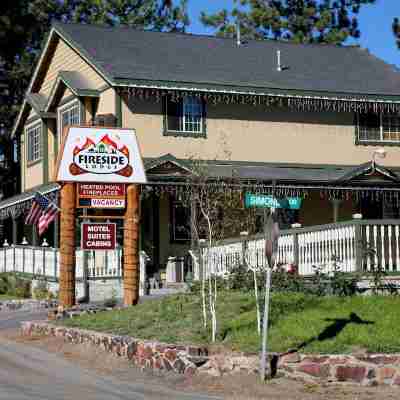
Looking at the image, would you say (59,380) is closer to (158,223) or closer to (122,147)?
(122,147)

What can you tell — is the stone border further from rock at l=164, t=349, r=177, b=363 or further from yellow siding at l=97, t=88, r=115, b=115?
yellow siding at l=97, t=88, r=115, b=115

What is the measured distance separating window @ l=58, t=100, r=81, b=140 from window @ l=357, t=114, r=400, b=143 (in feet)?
31.0

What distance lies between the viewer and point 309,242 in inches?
869

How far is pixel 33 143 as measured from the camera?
3859cm

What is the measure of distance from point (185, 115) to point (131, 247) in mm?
10474

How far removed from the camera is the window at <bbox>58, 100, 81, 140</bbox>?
33812 millimetres

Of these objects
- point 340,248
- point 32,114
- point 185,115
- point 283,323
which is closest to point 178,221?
point 185,115

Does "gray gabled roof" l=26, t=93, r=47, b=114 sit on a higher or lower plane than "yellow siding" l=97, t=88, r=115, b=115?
higher

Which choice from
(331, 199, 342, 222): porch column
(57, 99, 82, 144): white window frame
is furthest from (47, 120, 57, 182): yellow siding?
(331, 199, 342, 222): porch column

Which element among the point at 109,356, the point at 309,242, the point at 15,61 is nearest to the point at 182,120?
the point at 309,242

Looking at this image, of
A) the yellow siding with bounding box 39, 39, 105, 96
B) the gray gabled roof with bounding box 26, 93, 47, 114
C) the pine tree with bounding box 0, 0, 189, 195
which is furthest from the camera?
the pine tree with bounding box 0, 0, 189, 195

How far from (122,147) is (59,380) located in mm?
8727

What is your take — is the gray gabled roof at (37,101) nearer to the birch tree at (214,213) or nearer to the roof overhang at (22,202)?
the roof overhang at (22,202)

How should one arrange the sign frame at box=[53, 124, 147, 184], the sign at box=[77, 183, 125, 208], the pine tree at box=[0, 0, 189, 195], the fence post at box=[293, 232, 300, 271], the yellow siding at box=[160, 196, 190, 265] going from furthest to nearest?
1. the pine tree at box=[0, 0, 189, 195]
2. the yellow siding at box=[160, 196, 190, 265]
3. the sign at box=[77, 183, 125, 208]
4. the sign frame at box=[53, 124, 147, 184]
5. the fence post at box=[293, 232, 300, 271]
